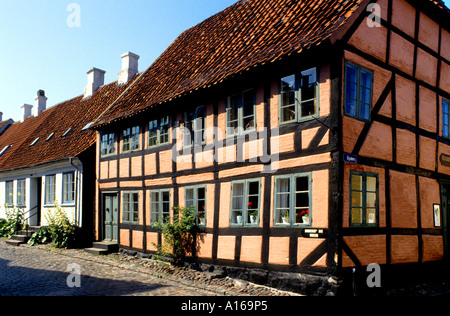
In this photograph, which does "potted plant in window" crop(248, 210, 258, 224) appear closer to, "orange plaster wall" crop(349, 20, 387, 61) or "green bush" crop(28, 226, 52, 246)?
"orange plaster wall" crop(349, 20, 387, 61)

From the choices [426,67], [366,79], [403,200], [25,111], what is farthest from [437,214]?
[25,111]

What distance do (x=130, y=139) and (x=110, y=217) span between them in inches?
124

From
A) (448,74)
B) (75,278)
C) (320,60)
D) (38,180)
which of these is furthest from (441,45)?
(38,180)

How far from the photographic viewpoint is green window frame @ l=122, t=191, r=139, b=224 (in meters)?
14.0

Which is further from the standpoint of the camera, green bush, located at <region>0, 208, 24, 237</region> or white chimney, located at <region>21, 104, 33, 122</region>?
white chimney, located at <region>21, 104, 33, 122</region>

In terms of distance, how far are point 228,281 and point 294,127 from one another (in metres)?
3.91

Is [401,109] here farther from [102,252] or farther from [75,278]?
[102,252]

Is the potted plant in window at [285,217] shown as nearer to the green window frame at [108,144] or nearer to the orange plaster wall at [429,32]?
the orange plaster wall at [429,32]

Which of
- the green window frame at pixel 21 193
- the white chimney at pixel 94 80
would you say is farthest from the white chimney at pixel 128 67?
the green window frame at pixel 21 193

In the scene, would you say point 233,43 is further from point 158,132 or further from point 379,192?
point 379,192

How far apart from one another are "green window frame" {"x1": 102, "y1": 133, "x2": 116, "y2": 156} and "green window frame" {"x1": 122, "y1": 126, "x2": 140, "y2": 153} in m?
0.78

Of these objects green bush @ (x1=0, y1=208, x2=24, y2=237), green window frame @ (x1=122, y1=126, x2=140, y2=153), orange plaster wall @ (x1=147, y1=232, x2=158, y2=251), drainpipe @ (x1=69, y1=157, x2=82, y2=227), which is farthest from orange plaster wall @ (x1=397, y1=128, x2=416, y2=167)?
green bush @ (x1=0, y1=208, x2=24, y2=237)

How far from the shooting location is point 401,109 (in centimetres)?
973

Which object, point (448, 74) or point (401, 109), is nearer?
point (401, 109)
